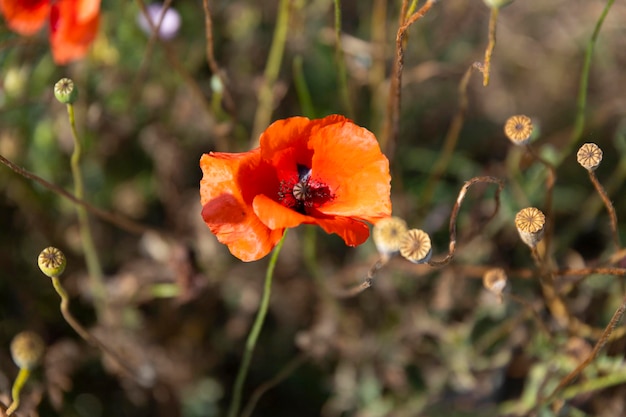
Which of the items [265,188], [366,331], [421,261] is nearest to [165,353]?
[366,331]

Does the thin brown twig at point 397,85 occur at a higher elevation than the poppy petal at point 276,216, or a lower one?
higher

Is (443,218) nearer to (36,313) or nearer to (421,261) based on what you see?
(421,261)

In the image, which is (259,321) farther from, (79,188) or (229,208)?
(79,188)

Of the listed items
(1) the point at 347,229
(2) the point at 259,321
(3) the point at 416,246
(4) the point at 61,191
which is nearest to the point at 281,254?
(2) the point at 259,321

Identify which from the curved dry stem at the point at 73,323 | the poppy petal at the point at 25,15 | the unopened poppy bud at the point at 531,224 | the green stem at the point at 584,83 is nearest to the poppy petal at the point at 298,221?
the unopened poppy bud at the point at 531,224

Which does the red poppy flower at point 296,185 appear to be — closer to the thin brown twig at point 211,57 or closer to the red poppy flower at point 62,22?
the thin brown twig at point 211,57

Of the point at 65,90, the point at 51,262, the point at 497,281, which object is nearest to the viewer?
the point at 51,262

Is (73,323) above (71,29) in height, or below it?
below
